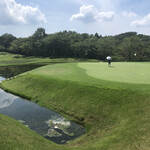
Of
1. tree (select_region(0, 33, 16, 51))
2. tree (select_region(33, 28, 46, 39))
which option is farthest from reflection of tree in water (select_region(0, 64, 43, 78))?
tree (select_region(0, 33, 16, 51))

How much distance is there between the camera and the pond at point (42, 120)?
1216cm

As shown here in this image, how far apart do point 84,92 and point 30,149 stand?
9342mm

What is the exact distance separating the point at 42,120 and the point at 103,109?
5.79m

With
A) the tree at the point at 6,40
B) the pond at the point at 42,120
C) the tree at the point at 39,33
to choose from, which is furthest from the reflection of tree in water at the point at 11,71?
the tree at the point at 6,40

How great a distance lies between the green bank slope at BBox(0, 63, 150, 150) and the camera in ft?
31.8

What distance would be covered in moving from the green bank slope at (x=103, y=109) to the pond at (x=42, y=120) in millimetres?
749

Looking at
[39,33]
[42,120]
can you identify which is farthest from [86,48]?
[42,120]

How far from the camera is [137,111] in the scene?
39.8 ft

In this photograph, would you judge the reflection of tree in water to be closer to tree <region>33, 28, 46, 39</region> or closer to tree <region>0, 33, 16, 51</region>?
tree <region>33, 28, 46, 39</region>

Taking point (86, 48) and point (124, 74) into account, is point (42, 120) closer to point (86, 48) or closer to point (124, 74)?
point (124, 74)

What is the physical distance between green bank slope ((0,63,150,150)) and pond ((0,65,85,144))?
749 millimetres

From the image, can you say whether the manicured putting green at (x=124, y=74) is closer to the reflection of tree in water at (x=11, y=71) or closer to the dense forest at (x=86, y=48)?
the reflection of tree in water at (x=11, y=71)

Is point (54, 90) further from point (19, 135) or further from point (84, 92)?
point (19, 135)

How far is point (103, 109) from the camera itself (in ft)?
45.2
